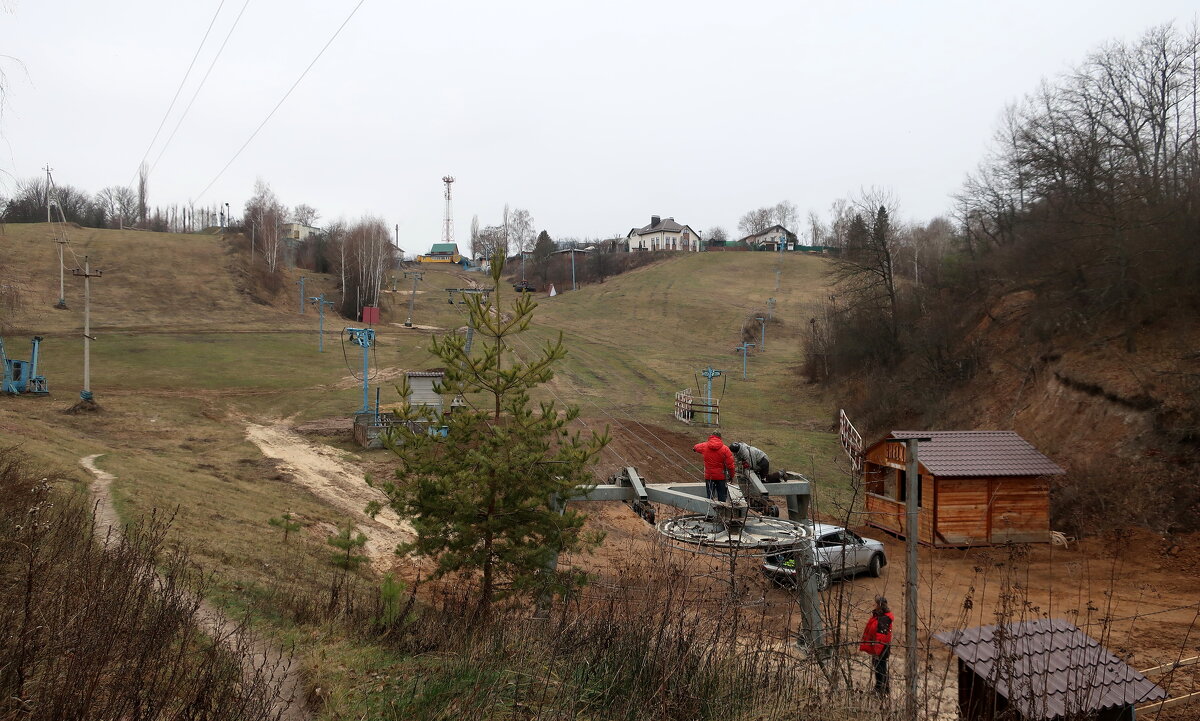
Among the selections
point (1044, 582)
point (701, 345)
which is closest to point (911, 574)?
point (1044, 582)

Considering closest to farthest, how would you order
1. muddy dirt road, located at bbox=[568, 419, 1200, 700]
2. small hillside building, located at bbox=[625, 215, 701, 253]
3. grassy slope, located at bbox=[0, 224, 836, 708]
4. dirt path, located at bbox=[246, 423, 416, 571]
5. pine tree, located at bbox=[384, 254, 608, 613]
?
pine tree, located at bbox=[384, 254, 608, 613] < muddy dirt road, located at bbox=[568, 419, 1200, 700] < grassy slope, located at bbox=[0, 224, 836, 708] < dirt path, located at bbox=[246, 423, 416, 571] < small hillside building, located at bbox=[625, 215, 701, 253]

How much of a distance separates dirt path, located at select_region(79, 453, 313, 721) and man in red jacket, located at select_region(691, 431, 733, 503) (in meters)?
6.40

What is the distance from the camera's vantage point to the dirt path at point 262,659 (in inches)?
208

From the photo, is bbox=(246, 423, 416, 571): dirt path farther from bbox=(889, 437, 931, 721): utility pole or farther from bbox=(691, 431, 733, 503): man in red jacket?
bbox=(889, 437, 931, 721): utility pole

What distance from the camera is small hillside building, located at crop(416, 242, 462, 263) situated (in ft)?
463

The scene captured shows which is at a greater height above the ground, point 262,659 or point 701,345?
point 701,345

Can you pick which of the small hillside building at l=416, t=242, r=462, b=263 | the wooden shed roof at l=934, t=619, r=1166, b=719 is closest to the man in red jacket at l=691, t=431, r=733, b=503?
the wooden shed roof at l=934, t=619, r=1166, b=719

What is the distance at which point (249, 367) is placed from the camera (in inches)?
1788

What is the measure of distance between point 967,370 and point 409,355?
36718 mm

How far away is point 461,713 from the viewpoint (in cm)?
512

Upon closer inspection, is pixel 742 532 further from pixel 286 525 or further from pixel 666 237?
pixel 666 237

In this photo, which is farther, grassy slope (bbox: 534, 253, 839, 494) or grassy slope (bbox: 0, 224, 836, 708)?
grassy slope (bbox: 534, 253, 839, 494)

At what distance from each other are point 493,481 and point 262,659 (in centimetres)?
381

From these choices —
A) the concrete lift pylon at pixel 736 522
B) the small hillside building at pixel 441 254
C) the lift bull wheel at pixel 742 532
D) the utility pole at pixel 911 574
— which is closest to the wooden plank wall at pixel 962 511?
the concrete lift pylon at pixel 736 522
